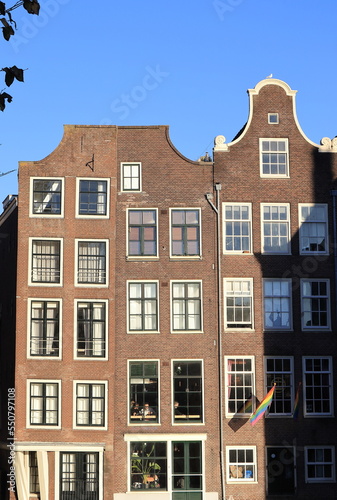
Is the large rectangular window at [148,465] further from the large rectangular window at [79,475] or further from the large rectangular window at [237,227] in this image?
the large rectangular window at [237,227]

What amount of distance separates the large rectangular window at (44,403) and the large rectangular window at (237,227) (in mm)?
9451

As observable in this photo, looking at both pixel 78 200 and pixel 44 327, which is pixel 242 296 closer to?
pixel 78 200

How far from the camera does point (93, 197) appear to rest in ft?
116

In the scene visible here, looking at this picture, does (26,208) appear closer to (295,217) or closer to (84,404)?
(84,404)

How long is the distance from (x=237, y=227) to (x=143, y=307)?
5.38m

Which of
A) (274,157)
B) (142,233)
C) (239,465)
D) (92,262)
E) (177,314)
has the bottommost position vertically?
(239,465)

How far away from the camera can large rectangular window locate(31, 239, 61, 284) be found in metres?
34.7

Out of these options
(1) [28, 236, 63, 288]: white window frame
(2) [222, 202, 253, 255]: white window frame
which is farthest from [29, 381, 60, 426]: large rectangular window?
(2) [222, 202, 253, 255]: white window frame

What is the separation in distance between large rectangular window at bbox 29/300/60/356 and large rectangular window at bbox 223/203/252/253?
25.6 feet

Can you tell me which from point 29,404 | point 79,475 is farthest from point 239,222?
point 79,475

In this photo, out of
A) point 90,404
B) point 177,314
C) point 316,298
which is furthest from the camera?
point 316,298

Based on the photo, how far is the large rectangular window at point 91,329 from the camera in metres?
34.3

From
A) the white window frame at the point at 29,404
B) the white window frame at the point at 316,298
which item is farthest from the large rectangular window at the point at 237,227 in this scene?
the white window frame at the point at 29,404

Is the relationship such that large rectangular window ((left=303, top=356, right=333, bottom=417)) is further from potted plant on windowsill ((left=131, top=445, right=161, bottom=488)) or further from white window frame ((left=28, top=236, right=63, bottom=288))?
white window frame ((left=28, top=236, right=63, bottom=288))
